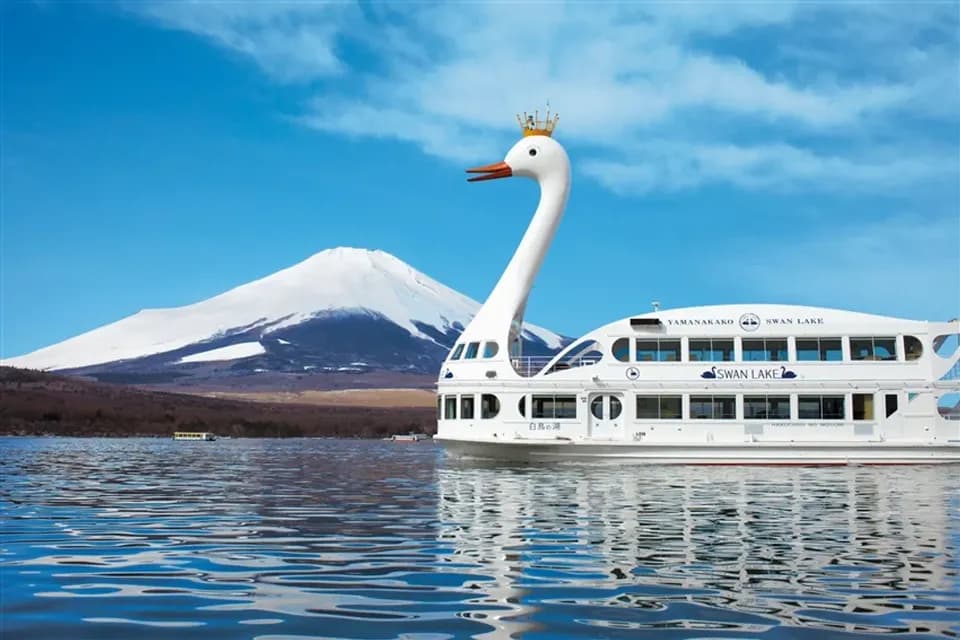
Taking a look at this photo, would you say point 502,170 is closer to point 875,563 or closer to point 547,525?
point 547,525

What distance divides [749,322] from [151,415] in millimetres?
93364

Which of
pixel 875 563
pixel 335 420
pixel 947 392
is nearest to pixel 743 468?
pixel 947 392

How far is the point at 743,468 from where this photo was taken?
32.2 m

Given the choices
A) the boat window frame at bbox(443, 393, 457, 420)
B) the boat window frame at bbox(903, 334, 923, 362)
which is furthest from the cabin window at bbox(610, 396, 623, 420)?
the boat window frame at bbox(903, 334, 923, 362)

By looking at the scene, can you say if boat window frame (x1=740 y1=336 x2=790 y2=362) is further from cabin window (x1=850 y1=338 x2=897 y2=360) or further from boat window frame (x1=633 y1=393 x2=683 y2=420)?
boat window frame (x1=633 y1=393 x2=683 y2=420)

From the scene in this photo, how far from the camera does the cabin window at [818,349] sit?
33906 millimetres

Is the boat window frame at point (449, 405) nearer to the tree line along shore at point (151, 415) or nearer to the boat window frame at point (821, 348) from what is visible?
the boat window frame at point (821, 348)

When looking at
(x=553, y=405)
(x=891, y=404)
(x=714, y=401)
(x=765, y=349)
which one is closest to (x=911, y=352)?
(x=891, y=404)

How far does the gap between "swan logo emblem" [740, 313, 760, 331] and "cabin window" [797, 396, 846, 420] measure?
2.73 metres

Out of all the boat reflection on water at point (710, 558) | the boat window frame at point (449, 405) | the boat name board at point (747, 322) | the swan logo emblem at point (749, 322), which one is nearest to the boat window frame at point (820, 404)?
the boat name board at point (747, 322)

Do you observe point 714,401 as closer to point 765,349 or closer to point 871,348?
point 765,349

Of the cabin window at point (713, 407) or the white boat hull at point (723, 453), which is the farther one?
the cabin window at point (713, 407)

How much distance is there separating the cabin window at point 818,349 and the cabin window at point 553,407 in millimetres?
7597

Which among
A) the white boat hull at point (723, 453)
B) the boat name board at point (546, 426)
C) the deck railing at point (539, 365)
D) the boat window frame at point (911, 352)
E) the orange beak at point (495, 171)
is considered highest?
the orange beak at point (495, 171)
